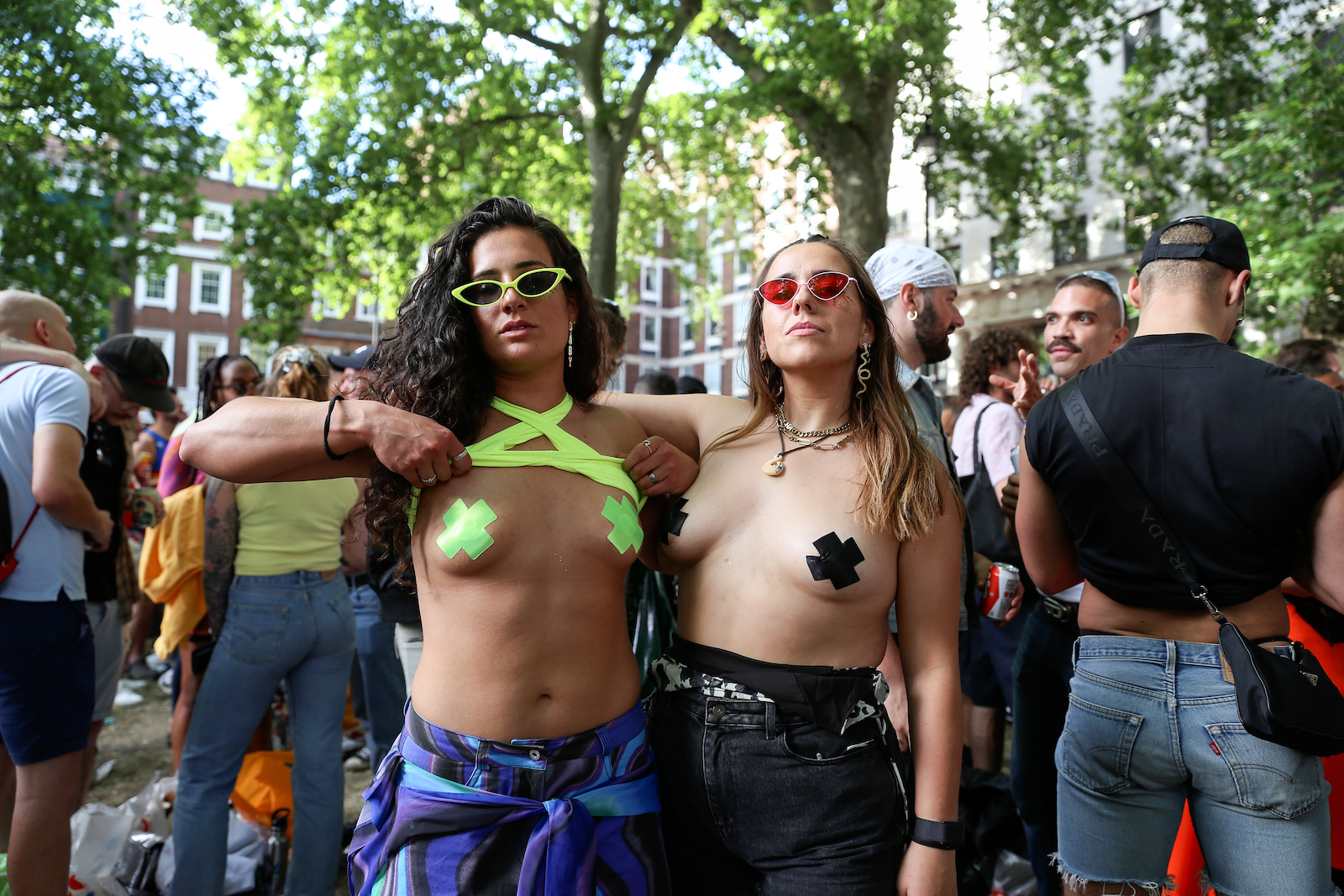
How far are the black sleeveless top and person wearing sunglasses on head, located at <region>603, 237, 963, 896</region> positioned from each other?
0.51 m

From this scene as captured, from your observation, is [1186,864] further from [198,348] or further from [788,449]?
[198,348]

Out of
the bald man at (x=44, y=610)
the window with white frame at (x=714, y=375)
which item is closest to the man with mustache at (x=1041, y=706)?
the bald man at (x=44, y=610)

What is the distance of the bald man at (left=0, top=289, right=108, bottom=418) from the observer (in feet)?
10.1

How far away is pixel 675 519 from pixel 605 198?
1115 cm

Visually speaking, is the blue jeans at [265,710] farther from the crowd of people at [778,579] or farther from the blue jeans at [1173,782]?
the blue jeans at [1173,782]

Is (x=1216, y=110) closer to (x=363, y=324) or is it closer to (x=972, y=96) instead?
(x=972, y=96)

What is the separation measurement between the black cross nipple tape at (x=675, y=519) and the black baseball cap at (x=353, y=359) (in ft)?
5.97

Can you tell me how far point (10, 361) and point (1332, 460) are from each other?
3.92 meters

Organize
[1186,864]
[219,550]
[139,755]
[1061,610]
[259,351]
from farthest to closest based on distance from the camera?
1. [259,351]
2. [139,755]
3. [219,550]
4. [1061,610]
5. [1186,864]

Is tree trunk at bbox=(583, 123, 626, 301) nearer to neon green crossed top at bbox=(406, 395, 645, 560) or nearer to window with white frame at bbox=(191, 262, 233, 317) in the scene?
neon green crossed top at bbox=(406, 395, 645, 560)

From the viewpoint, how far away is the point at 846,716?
1.82 meters

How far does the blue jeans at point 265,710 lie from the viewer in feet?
10.2

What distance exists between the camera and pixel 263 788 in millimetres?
3842

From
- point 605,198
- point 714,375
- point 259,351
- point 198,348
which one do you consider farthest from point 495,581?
point 714,375
